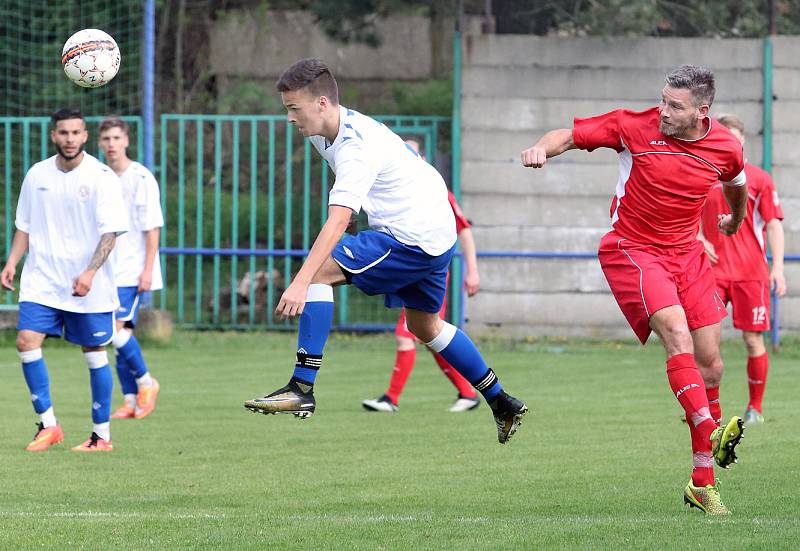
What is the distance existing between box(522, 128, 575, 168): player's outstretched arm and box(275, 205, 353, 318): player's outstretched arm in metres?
0.87

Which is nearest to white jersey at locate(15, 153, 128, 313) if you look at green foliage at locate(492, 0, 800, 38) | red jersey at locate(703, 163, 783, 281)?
red jersey at locate(703, 163, 783, 281)

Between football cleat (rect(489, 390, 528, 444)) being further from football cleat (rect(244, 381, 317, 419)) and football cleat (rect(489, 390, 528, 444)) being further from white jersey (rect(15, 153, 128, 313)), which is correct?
white jersey (rect(15, 153, 128, 313))

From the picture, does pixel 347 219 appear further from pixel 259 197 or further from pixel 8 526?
pixel 259 197

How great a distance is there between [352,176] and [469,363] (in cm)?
146

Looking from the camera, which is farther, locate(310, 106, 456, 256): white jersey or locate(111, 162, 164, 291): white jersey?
locate(111, 162, 164, 291): white jersey

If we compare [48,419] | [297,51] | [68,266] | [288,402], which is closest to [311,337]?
[288,402]

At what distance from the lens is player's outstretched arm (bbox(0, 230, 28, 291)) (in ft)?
29.4

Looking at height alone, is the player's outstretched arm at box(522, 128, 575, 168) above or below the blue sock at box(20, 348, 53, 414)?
above

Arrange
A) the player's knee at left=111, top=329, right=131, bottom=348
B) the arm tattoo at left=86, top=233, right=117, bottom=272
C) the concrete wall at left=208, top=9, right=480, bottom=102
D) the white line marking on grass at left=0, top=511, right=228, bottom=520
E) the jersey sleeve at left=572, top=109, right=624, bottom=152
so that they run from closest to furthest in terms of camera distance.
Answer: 1. the white line marking on grass at left=0, top=511, right=228, bottom=520
2. the jersey sleeve at left=572, top=109, right=624, bottom=152
3. the arm tattoo at left=86, top=233, right=117, bottom=272
4. the player's knee at left=111, top=329, right=131, bottom=348
5. the concrete wall at left=208, top=9, right=480, bottom=102

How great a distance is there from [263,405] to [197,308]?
10878mm

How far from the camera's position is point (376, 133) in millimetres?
6559

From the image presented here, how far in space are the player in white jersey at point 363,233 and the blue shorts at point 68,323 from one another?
8.49ft

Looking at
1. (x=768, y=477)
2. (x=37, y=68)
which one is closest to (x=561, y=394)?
(x=768, y=477)

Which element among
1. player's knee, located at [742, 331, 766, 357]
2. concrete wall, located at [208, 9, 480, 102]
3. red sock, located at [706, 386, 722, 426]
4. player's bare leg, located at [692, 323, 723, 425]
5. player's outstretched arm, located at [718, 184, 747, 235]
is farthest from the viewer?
concrete wall, located at [208, 9, 480, 102]
